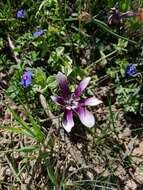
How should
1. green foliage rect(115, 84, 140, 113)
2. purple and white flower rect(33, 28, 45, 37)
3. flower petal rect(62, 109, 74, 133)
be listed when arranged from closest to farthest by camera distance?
1. flower petal rect(62, 109, 74, 133)
2. green foliage rect(115, 84, 140, 113)
3. purple and white flower rect(33, 28, 45, 37)

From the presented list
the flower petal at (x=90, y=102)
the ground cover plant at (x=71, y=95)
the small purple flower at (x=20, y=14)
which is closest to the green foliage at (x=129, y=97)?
the ground cover plant at (x=71, y=95)

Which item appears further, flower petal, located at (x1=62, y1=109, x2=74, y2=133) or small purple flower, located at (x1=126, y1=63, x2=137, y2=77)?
small purple flower, located at (x1=126, y1=63, x2=137, y2=77)

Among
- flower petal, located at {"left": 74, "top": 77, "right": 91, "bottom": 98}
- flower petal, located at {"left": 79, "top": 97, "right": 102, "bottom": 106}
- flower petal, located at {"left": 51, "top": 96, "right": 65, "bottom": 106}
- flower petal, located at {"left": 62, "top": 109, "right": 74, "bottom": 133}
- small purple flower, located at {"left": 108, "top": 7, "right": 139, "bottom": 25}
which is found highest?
small purple flower, located at {"left": 108, "top": 7, "right": 139, "bottom": 25}

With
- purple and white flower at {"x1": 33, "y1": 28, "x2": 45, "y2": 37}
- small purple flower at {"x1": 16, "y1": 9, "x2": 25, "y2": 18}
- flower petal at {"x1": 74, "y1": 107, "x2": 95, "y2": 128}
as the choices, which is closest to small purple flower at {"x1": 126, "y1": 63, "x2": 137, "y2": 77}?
flower petal at {"x1": 74, "y1": 107, "x2": 95, "y2": 128}

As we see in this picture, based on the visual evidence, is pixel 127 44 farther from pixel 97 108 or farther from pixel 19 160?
pixel 19 160

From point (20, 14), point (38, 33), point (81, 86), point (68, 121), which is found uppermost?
point (20, 14)

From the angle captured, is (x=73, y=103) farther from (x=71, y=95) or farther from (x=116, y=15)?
(x=116, y=15)

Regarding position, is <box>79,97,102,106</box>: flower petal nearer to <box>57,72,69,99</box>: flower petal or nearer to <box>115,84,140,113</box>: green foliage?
<box>57,72,69,99</box>: flower petal

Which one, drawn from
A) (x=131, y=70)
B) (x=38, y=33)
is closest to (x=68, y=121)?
(x=131, y=70)
